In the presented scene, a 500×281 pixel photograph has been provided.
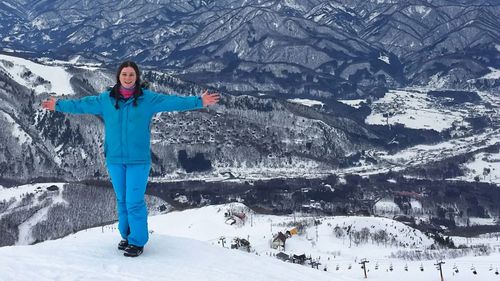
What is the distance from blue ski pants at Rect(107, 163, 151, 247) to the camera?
40.8 ft

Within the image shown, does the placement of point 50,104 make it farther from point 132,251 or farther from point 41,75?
point 41,75

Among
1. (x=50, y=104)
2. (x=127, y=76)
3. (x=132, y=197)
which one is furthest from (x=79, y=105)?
(x=132, y=197)

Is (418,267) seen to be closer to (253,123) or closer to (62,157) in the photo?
(62,157)

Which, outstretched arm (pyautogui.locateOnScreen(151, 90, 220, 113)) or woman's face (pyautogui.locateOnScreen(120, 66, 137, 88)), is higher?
woman's face (pyautogui.locateOnScreen(120, 66, 137, 88))

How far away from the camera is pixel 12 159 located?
5546 inches

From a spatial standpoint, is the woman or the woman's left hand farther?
the woman's left hand

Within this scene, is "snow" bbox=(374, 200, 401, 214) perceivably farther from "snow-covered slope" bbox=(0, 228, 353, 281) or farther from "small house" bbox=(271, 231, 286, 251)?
"snow-covered slope" bbox=(0, 228, 353, 281)

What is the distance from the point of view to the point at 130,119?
12.3 meters

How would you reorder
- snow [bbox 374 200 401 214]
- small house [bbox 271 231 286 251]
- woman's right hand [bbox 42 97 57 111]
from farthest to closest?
snow [bbox 374 200 401 214] < small house [bbox 271 231 286 251] < woman's right hand [bbox 42 97 57 111]

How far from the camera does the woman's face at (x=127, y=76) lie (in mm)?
12156

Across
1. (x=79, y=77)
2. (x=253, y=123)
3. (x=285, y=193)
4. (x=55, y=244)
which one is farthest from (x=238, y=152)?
(x=55, y=244)

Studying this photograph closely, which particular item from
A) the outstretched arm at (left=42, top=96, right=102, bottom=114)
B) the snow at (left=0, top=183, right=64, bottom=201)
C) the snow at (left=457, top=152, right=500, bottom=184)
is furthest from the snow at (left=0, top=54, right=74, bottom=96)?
the outstretched arm at (left=42, top=96, right=102, bottom=114)

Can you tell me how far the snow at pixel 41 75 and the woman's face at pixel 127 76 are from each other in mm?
170299

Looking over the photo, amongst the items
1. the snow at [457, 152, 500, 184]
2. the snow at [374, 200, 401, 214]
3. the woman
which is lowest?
the snow at [374, 200, 401, 214]
